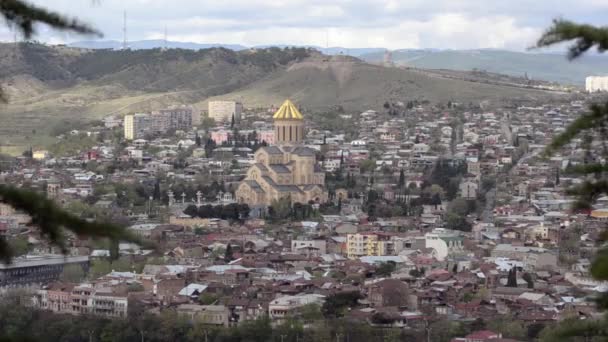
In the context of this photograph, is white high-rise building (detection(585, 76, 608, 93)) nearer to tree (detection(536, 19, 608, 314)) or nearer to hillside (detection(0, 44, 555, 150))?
hillside (detection(0, 44, 555, 150))

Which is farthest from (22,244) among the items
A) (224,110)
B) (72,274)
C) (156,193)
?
(224,110)

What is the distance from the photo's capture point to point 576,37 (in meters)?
7.14

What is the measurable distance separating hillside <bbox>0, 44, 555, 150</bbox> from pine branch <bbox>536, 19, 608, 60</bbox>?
2855 inches

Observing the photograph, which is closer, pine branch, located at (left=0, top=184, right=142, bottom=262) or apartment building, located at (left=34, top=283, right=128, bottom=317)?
pine branch, located at (left=0, top=184, right=142, bottom=262)

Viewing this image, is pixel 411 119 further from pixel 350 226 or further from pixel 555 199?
pixel 350 226

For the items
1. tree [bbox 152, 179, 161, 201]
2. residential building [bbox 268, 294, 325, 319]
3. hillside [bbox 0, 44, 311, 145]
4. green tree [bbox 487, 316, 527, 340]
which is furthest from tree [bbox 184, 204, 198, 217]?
hillside [bbox 0, 44, 311, 145]

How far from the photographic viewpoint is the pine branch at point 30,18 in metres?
6.22

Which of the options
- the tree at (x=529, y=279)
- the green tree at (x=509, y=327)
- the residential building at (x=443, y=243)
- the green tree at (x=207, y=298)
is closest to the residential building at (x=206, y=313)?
the green tree at (x=207, y=298)

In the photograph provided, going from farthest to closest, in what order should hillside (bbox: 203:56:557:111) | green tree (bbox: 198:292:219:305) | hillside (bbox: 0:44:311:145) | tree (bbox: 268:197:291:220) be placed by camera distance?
hillside (bbox: 0:44:311:145) < hillside (bbox: 203:56:557:111) < tree (bbox: 268:197:291:220) < green tree (bbox: 198:292:219:305)

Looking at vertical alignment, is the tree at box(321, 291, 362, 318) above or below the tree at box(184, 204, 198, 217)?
above

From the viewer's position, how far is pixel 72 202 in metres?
48.8

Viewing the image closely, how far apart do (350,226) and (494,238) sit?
4.04 metres

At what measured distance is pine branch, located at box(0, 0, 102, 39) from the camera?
622 centimetres

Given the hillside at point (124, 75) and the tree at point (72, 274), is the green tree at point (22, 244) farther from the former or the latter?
the hillside at point (124, 75)
